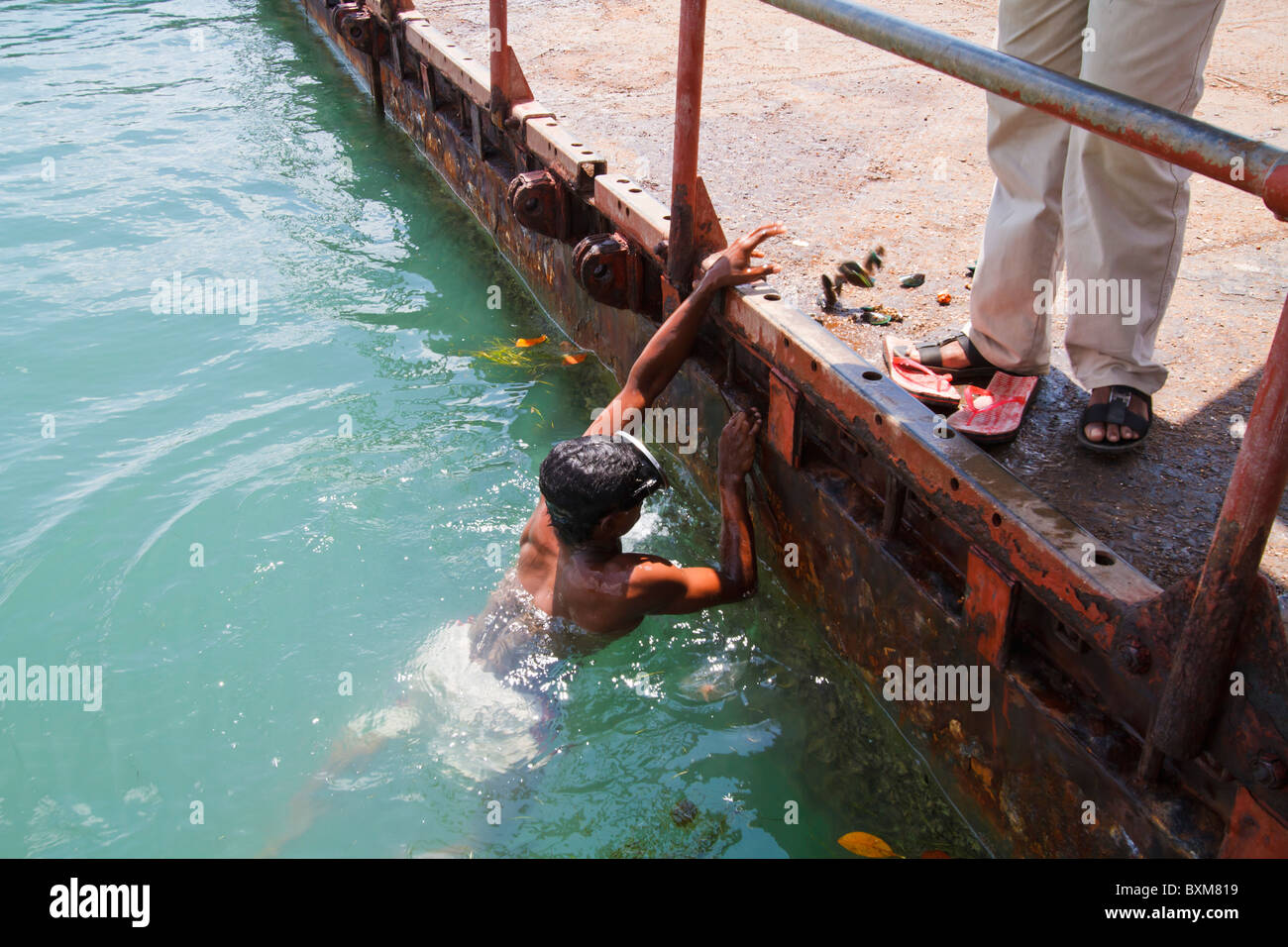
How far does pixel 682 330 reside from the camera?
392 centimetres

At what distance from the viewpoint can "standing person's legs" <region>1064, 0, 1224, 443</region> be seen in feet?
8.92

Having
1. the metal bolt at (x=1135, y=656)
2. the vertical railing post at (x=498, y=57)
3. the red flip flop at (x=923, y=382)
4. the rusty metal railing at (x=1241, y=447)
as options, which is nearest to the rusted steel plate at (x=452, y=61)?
the vertical railing post at (x=498, y=57)

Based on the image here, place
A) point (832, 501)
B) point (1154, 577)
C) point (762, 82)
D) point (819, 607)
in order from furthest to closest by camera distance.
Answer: point (762, 82), point (819, 607), point (832, 501), point (1154, 577)

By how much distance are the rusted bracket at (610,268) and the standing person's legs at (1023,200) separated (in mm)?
1681

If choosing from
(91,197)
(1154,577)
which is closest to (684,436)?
(1154,577)

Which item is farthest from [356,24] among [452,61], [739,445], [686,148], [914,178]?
[739,445]

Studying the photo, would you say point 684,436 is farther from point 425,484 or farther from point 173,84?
point 173,84

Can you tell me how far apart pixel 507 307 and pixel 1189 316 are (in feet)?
13.0

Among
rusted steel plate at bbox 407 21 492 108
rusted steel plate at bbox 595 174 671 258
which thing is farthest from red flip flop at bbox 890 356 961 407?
rusted steel plate at bbox 407 21 492 108

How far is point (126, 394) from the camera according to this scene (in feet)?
18.4

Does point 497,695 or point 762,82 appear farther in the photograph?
point 762,82

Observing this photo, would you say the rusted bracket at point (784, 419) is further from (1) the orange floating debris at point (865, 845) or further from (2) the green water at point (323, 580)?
(1) the orange floating debris at point (865, 845)

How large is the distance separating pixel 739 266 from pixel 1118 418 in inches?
55.7

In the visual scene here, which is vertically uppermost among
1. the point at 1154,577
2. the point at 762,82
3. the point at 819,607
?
the point at 762,82
